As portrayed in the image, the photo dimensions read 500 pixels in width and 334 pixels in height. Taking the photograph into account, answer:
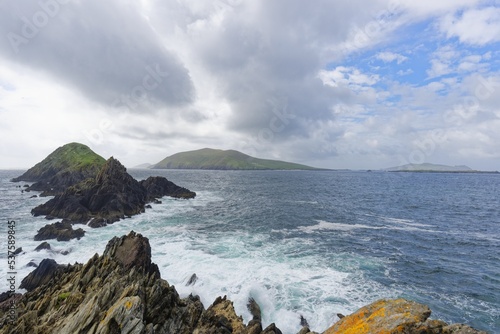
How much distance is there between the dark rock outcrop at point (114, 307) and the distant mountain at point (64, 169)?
93926mm

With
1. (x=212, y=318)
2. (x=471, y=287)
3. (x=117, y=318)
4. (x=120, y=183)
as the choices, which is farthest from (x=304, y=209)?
(x=117, y=318)

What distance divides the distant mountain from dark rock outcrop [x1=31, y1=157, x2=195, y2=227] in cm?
3955

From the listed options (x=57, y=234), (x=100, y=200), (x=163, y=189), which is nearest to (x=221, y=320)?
(x=57, y=234)

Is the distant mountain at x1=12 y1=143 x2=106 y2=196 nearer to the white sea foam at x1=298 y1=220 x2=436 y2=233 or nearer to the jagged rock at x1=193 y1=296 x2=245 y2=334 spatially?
the white sea foam at x1=298 y1=220 x2=436 y2=233

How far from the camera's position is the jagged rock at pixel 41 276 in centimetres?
2931

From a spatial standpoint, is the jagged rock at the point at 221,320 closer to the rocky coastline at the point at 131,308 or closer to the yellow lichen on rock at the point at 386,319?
the rocky coastline at the point at 131,308

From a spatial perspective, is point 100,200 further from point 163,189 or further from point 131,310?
point 131,310

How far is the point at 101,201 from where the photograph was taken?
66812 millimetres

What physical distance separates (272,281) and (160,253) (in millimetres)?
18393

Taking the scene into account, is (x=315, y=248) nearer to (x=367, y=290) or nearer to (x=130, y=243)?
(x=367, y=290)

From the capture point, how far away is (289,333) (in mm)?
22234

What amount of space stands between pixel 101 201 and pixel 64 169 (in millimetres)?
81699

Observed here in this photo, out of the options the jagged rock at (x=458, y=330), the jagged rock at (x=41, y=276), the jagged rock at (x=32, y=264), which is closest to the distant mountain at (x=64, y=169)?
the jagged rock at (x=32, y=264)

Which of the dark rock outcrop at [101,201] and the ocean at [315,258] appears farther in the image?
the dark rock outcrop at [101,201]
